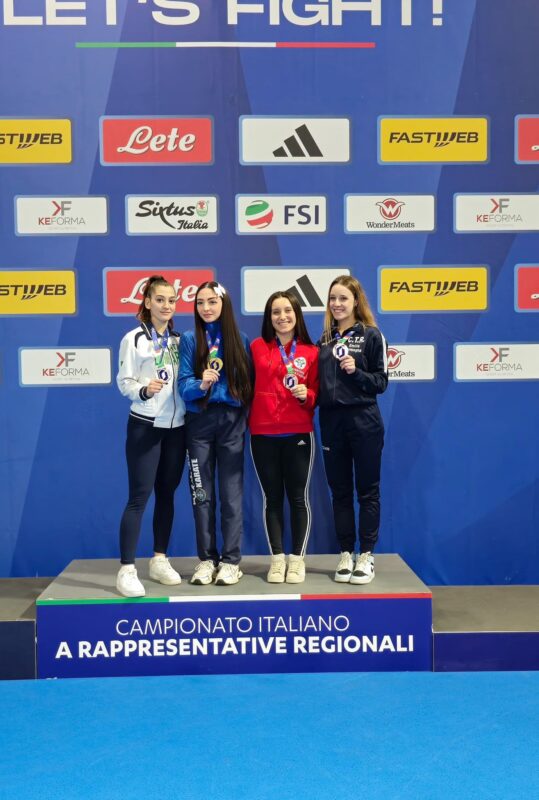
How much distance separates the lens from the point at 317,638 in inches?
126

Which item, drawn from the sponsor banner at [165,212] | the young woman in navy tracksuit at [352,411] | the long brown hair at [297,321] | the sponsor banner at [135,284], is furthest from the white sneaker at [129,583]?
the sponsor banner at [165,212]

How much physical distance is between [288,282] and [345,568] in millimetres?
1523

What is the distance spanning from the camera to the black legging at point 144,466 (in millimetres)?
3309

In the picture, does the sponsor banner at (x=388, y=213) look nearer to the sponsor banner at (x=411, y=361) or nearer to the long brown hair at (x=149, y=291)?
the sponsor banner at (x=411, y=361)

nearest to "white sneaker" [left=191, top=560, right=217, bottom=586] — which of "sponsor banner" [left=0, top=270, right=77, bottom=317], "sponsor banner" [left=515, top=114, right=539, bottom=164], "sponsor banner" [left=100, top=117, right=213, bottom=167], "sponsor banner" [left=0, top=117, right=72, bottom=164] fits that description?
"sponsor banner" [left=0, top=270, right=77, bottom=317]

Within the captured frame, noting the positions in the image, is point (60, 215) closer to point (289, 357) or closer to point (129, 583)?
point (289, 357)

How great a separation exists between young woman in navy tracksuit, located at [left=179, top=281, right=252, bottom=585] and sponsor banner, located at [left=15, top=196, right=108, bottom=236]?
3.26ft

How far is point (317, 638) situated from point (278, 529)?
0.51 meters

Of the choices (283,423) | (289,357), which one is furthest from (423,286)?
(283,423)

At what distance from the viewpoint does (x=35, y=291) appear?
4.00 m

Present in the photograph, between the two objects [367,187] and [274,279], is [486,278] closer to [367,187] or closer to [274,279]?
[367,187]

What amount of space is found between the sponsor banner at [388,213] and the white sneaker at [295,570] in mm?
1746

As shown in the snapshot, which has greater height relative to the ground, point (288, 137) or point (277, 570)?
point (288, 137)

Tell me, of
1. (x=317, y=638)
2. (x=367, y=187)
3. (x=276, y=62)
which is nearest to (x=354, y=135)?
(x=367, y=187)
